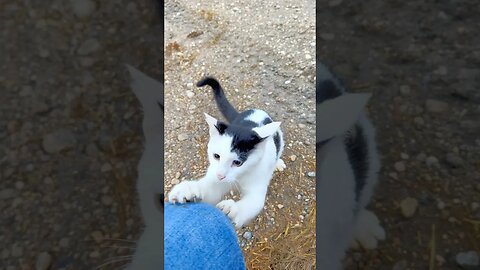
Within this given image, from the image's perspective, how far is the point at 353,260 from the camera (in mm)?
382

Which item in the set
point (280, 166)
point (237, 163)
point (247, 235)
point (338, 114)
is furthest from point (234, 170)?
point (338, 114)

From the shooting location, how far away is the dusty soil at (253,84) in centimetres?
167

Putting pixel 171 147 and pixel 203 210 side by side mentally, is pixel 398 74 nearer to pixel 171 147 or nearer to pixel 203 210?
pixel 203 210

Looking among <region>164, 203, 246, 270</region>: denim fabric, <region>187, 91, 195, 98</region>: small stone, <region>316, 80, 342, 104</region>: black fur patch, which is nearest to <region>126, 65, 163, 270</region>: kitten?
<region>316, 80, 342, 104</region>: black fur patch

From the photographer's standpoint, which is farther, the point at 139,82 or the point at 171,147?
the point at 171,147

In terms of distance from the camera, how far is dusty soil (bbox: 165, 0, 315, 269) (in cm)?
167

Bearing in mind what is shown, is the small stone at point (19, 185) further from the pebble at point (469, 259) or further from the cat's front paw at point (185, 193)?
the cat's front paw at point (185, 193)

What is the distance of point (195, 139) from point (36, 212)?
4.75 ft

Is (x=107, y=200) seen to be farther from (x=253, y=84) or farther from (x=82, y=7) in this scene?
(x=253, y=84)

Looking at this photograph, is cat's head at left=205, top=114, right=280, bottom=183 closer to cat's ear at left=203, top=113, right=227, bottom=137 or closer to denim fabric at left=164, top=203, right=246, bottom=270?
cat's ear at left=203, top=113, right=227, bottom=137

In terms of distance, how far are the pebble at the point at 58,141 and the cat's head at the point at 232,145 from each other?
88cm

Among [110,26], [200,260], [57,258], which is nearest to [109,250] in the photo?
[57,258]

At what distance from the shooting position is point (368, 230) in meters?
0.38

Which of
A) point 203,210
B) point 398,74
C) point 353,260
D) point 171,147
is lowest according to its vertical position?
point 171,147
